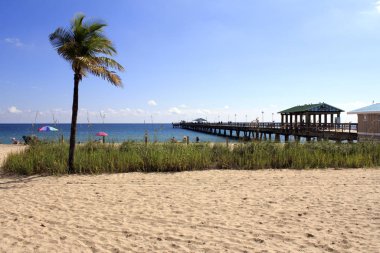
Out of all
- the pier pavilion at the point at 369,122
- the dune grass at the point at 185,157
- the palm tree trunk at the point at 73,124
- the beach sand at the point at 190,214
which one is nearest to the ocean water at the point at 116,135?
the dune grass at the point at 185,157

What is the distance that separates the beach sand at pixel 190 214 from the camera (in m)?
4.74

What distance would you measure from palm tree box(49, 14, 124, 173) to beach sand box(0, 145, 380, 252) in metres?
3.19

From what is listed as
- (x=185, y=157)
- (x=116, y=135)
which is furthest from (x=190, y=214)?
(x=116, y=135)

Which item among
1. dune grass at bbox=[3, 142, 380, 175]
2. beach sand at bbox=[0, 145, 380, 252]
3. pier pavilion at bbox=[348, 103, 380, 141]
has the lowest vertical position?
beach sand at bbox=[0, 145, 380, 252]

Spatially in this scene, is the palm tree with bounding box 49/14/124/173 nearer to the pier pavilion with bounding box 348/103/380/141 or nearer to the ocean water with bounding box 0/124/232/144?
the ocean water with bounding box 0/124/232/144

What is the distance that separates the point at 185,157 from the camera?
1217 centimetres

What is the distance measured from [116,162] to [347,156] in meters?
8.68

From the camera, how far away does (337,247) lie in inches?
180

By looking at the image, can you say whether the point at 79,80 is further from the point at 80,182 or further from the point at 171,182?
the point at 171,182

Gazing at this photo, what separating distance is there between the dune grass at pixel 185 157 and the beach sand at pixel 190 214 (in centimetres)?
138

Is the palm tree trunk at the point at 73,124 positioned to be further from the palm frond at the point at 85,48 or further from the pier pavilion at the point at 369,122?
the pier pavilion at the point at 369,122

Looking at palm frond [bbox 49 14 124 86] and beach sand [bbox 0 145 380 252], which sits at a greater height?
palm frond [bbox 49 14 124 86]

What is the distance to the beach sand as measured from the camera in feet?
15.6

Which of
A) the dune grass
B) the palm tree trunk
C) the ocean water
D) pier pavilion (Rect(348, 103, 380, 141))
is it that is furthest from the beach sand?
pier pavilion (Rect(348, 103, 380, 141))
